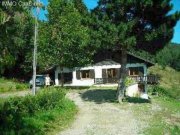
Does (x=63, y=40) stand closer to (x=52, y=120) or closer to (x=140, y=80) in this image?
(x=140, y=80)

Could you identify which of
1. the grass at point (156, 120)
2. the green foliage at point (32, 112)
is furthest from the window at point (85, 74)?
the green foliage at point (32, 112)

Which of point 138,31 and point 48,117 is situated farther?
point 138,31

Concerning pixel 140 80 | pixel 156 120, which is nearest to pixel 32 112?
pixel 156 120

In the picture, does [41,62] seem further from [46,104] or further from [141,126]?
[141,126]

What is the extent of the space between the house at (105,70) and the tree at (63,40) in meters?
8.17

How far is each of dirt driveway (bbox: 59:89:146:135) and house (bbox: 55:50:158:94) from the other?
23.0m

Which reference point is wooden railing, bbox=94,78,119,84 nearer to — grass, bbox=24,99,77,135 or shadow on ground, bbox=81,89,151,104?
shadow on ground, bbox=81,89,151,104

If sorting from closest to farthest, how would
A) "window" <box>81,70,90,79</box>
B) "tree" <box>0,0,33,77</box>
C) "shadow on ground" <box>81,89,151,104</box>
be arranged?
1. "tree" <box>0,0,33,77</box>
2. "shadow on ground" <box>81,89,151,104</box>
3. "window" <box>81,70,90,79</box>

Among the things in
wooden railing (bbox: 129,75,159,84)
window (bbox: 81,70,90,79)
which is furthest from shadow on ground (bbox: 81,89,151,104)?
window (bbox: 81,70,90,79)

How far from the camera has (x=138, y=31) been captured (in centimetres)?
3234

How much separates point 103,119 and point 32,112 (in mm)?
5269

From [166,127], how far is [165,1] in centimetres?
1300

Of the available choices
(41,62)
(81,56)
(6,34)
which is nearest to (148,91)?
(81,56)

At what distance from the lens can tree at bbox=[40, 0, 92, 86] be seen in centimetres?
5022
